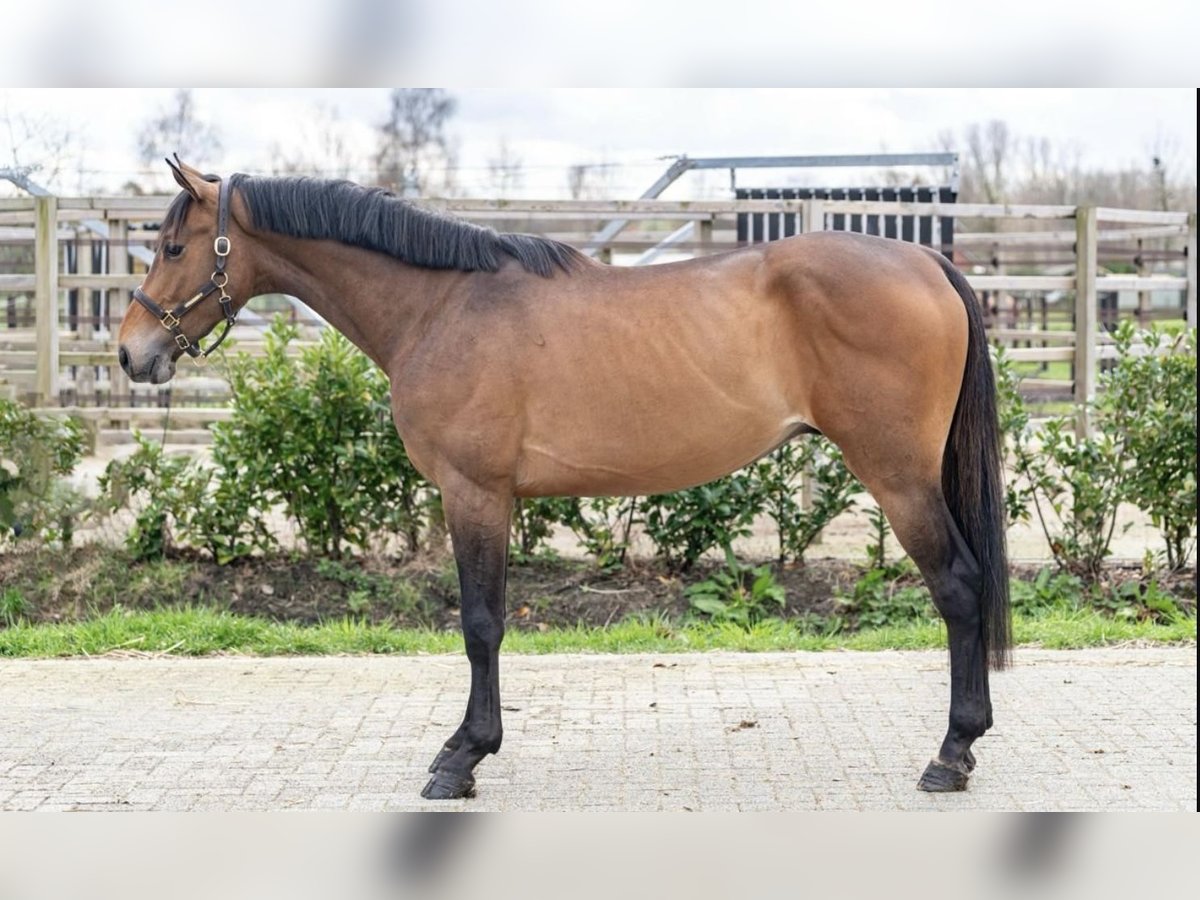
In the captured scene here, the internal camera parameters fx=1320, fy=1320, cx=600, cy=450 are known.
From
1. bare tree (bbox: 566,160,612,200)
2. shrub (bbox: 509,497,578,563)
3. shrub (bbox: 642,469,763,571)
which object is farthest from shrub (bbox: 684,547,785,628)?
bare tree (bbox: 566,160,612,200)

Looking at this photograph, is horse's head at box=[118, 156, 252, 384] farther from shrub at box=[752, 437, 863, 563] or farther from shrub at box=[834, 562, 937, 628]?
shrub at box=[834, 562, 937, 628]

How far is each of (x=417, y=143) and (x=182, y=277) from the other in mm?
11531

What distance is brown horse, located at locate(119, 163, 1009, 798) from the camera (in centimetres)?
451

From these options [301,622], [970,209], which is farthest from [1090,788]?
[970,209]

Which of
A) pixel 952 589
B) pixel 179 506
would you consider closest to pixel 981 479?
pixel 952 589

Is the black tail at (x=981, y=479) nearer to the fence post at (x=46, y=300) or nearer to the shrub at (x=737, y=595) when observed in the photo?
the shrub at (x=737, y=595)

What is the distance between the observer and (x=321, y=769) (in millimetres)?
4711

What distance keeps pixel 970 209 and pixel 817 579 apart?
3.26 m

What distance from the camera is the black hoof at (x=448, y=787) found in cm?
443

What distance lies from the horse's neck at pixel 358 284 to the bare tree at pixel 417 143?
954cm

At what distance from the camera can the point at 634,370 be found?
4574mm

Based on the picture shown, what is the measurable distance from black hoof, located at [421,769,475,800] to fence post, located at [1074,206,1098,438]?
606cm

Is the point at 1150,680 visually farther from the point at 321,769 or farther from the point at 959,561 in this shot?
the point at 321,769

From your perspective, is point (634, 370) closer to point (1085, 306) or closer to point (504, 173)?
point (1085, 306)
